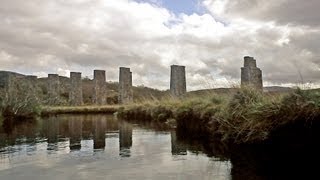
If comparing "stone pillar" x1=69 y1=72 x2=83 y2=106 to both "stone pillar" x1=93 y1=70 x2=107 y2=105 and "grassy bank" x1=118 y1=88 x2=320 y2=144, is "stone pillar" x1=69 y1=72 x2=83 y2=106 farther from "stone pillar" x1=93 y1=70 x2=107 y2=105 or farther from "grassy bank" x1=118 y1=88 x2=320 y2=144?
"grassy bank" x1=118 y1=88 x2=320 y2=144

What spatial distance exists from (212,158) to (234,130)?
66.4 inches

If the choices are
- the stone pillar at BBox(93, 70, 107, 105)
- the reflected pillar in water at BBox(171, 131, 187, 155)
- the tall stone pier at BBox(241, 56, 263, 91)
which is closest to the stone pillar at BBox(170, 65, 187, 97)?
the tall stone pier at BBox(241, 56, 263, 91)

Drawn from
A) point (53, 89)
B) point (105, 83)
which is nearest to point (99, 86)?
point (105, 83)

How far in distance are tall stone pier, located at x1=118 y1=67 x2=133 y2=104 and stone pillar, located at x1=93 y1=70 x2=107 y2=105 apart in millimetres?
4318

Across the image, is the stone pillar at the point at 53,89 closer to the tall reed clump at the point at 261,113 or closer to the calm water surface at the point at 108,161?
the calm water surface at the point at 108,161

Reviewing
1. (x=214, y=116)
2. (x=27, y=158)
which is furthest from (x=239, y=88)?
(x=27, y=158)

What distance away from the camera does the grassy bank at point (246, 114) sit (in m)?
8.22

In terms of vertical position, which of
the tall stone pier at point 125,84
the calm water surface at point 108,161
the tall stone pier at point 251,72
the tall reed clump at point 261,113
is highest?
the tall stone pier at point 125,84

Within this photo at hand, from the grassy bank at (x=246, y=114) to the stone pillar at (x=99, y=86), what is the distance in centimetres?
2891

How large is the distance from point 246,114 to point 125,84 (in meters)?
31.1

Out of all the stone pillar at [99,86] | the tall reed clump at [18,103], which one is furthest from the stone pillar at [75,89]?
the tall reed clump at [18,103]

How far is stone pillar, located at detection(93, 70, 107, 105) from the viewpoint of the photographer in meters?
44.1

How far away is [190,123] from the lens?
14.4 meters

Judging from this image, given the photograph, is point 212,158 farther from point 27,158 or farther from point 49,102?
point 49,102
